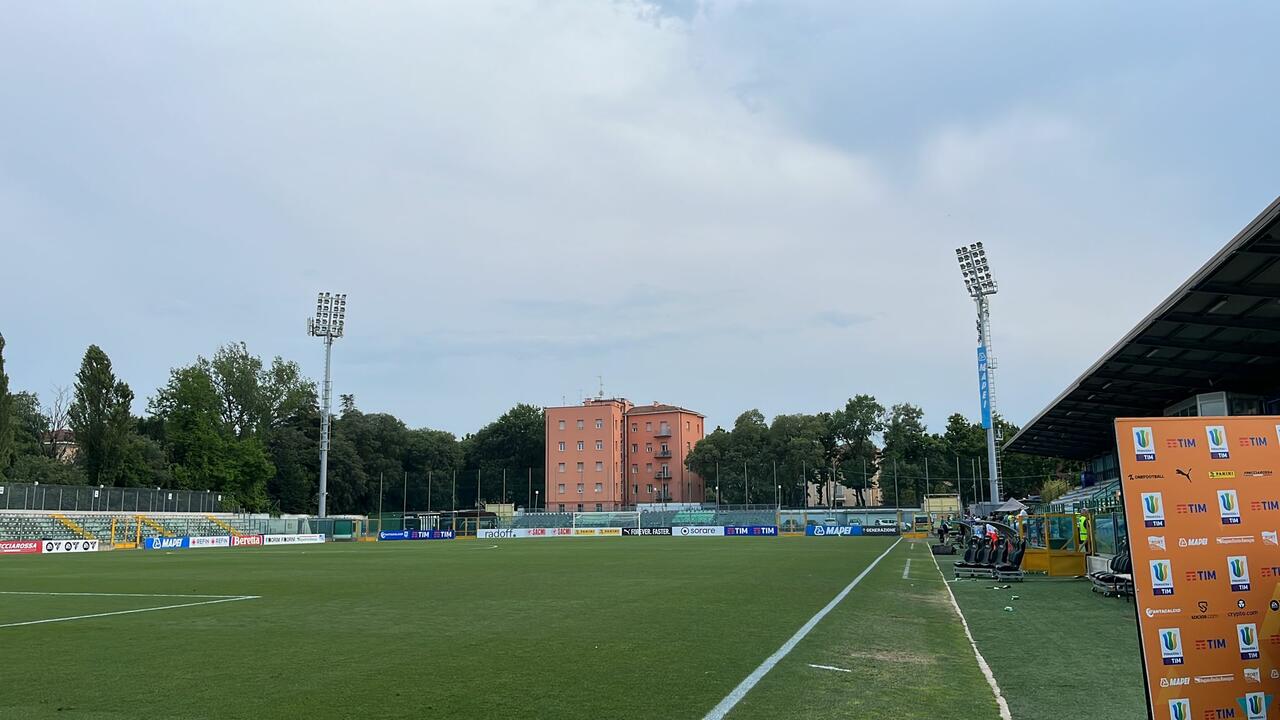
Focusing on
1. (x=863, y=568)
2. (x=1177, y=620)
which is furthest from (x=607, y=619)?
(x=863, y=568)

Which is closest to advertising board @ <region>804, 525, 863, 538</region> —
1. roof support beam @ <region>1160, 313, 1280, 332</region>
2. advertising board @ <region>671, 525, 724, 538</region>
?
advertising board @ <region>671, 525, 724, 538</region>

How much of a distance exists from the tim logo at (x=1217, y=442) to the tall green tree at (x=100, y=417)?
236ft

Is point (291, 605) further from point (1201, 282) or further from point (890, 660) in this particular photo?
point (1201, 282)

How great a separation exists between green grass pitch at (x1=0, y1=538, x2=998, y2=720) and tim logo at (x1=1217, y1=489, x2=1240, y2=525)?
263 cm

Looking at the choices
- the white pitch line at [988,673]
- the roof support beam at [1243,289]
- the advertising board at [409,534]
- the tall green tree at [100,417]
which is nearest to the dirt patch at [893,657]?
the white pitch line at [988,673]

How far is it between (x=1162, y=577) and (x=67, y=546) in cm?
5205

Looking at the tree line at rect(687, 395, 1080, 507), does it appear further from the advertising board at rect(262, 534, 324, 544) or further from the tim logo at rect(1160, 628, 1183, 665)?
the tim logo at rect(1160, 628, 1183, 665)

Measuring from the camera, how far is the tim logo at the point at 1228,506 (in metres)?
4.42

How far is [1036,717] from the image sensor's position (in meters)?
6.24

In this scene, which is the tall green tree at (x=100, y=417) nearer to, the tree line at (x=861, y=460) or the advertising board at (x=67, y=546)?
the advertising board at (x=67, y=546)

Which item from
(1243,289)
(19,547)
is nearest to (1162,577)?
(1243,289)

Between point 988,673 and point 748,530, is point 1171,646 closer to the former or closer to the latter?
point 988,673

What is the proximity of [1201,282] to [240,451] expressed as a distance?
77.5 meters

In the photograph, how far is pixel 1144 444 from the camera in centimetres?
455
